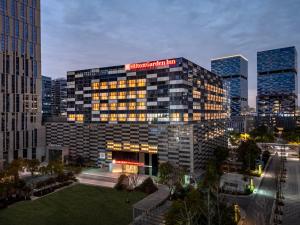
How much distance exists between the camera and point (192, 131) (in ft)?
325

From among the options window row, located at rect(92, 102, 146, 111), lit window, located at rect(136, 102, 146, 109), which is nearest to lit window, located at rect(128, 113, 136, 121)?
window row, located at rect(92, 102, 146, 111)

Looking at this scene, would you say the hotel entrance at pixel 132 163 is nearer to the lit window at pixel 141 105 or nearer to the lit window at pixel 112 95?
the lit window at pixel 141 105

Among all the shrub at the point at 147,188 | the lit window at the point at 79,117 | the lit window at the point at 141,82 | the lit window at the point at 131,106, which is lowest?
the shrub at the point at 147,188

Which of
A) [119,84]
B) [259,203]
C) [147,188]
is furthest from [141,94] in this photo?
[259,203]

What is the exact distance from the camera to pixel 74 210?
65.0m

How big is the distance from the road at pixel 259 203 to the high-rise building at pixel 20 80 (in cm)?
10700

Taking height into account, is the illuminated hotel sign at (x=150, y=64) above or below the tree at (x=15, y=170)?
above

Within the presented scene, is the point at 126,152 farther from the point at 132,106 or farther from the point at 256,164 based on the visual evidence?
the point at 256,164

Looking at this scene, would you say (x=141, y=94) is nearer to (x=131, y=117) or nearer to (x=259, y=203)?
(x=131, y=117)

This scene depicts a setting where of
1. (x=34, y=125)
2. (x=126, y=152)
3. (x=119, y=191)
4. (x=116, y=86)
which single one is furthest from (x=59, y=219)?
(x=34, y=125)

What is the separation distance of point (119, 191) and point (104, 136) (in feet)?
140

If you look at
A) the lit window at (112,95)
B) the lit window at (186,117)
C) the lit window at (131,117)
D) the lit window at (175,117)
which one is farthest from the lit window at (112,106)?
the lit window at (186,117)

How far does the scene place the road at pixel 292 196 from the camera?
2386 inches

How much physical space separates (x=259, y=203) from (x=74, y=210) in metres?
53.3
